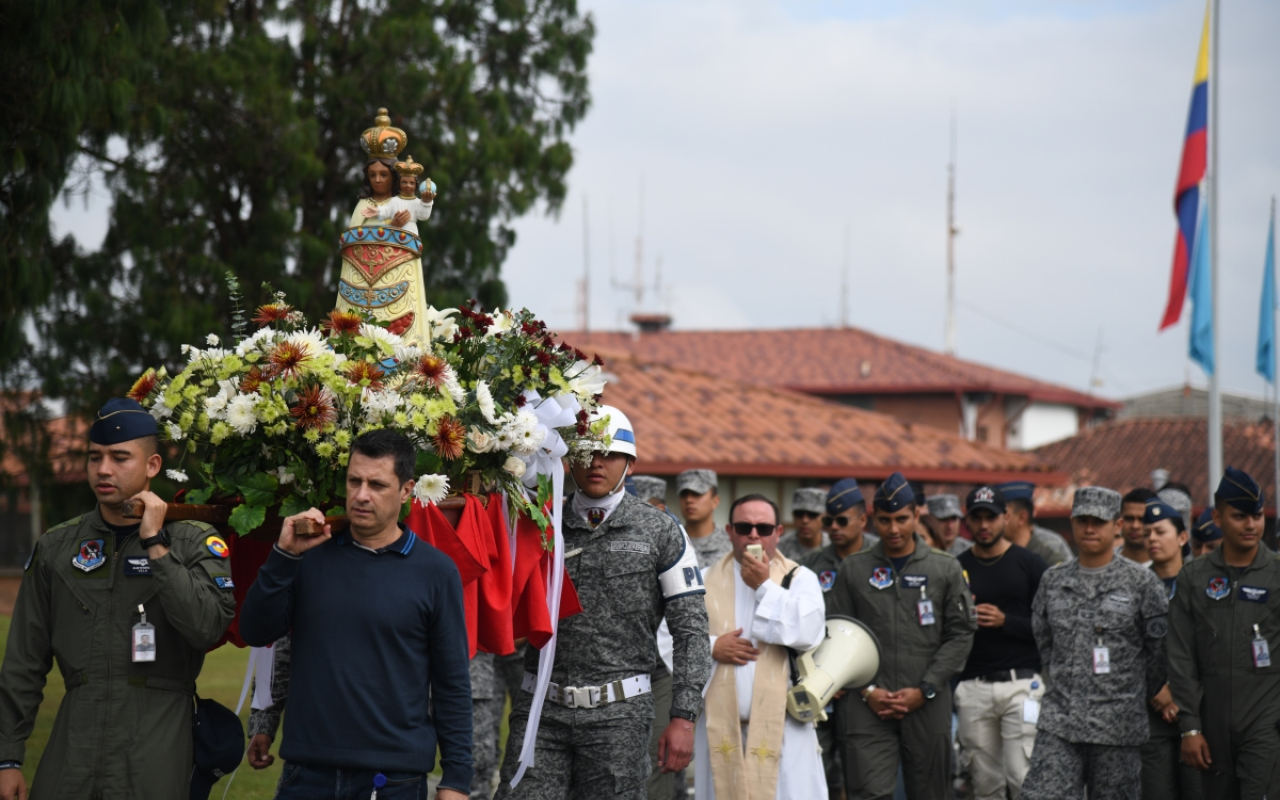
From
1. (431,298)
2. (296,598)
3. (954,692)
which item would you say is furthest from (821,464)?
(296,598)

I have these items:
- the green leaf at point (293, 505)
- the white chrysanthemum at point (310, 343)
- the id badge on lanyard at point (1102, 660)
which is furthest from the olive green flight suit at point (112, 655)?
the id badge on lanyard at point (1102, 660)

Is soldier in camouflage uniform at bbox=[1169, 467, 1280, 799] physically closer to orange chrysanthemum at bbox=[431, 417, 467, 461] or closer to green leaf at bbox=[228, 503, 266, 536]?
orange chrysanthemum at bbox=[431, 417, 467, 461]

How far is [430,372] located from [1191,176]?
16.9 metres

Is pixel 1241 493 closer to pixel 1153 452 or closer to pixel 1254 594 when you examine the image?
pixel 1254 594

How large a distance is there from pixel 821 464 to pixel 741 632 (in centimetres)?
1166

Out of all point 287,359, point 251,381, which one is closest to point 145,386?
point 251,381

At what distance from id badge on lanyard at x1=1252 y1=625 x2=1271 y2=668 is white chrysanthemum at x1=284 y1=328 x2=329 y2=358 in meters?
5.16

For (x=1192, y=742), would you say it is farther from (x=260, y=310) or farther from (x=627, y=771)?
(x=260, y=310)

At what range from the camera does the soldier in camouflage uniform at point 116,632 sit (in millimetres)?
4711

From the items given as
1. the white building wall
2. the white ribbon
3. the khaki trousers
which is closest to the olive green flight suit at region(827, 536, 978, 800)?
the khaki trousers

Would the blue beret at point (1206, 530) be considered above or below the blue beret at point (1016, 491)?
below

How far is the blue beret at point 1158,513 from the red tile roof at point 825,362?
30323 millimetres

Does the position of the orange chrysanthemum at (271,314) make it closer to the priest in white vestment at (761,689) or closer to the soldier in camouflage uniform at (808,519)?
the priest in white vestment at (761,689)

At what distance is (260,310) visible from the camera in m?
5.48
